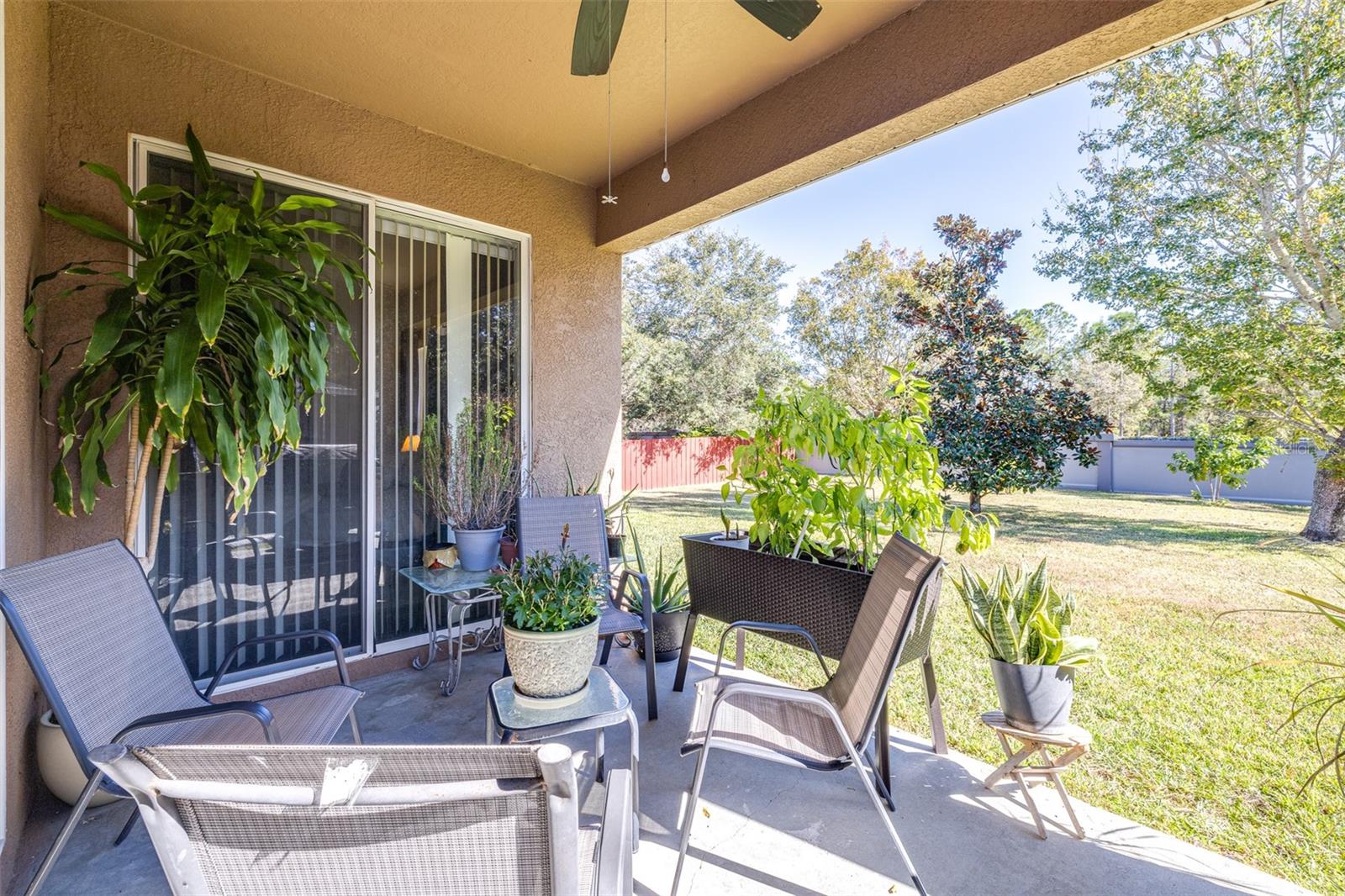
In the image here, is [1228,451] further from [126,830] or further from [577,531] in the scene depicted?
[126,830]

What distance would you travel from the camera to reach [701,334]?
17.2 meters

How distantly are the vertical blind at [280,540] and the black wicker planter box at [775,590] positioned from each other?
73.1 inches

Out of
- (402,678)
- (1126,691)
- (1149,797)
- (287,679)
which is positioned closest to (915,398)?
(1149,797)

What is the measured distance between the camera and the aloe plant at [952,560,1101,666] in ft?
6.31

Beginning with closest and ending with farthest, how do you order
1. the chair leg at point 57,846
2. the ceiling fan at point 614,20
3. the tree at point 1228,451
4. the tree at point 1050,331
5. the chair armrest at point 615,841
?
the chair armrest at point 615,841 → the chair leg at point 57,846 → the ceiling fan at point 614,20 → the tree at point 1228,451 → the tree at point 1050,331

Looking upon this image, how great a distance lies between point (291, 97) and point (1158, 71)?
7257 mm

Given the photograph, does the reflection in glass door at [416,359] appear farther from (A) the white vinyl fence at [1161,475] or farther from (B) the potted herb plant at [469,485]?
(A) the white vinyl fence at [1161,475]

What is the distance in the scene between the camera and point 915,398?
8.43ft

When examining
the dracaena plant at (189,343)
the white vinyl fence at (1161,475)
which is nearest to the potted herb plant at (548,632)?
the dracaena plant at (189,343)

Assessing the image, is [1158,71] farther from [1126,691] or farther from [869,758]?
[869,758]

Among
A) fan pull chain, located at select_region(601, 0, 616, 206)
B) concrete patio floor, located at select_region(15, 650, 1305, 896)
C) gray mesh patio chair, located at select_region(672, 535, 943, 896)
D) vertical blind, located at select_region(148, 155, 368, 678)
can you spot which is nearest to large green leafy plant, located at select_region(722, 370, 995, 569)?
gray mesh patio chair, located at select_region(672, 535, 943, 896)

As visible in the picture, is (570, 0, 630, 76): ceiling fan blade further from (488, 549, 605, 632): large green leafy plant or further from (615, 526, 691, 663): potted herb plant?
(615, 526, 691, 663): potted herb plant

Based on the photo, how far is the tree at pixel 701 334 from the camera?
16625 mm

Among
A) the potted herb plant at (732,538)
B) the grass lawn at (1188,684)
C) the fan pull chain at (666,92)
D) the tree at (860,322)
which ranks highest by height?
the tree at (860,322)
